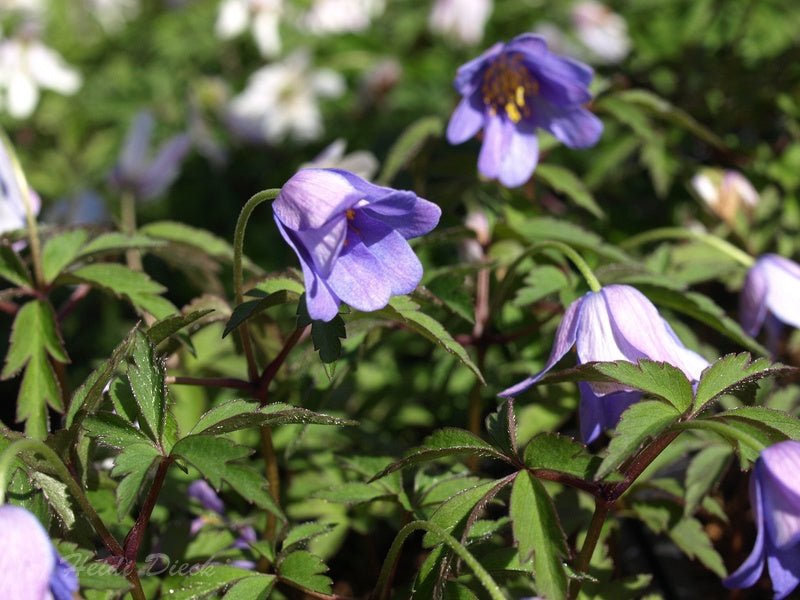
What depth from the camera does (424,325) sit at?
3.76ft

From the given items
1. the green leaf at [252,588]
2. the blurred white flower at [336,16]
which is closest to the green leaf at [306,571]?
the green leaf at [252,588]

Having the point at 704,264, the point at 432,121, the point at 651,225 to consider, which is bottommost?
the point at 651,225

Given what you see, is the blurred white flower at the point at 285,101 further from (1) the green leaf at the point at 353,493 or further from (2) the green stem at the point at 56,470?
(2) the green stem at the point at 56,470

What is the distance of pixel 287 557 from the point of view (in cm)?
115

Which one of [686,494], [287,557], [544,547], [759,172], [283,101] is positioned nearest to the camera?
[544,547]

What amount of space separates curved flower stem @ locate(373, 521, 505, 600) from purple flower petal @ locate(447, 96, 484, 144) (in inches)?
28.9

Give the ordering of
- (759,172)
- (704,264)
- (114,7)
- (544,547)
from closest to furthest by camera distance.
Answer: (544,547) → (704,264) → (759,172) → (114,7)

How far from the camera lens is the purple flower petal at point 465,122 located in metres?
1.57

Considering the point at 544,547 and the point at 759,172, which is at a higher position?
the point at 544,547

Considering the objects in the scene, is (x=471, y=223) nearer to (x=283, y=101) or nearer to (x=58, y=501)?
(x=58, y=501)

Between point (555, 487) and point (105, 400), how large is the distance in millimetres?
716

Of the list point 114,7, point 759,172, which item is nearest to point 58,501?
point 759,172

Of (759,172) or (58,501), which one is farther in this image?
(759,172)

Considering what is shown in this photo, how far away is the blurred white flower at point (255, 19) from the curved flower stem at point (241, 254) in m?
2.19
